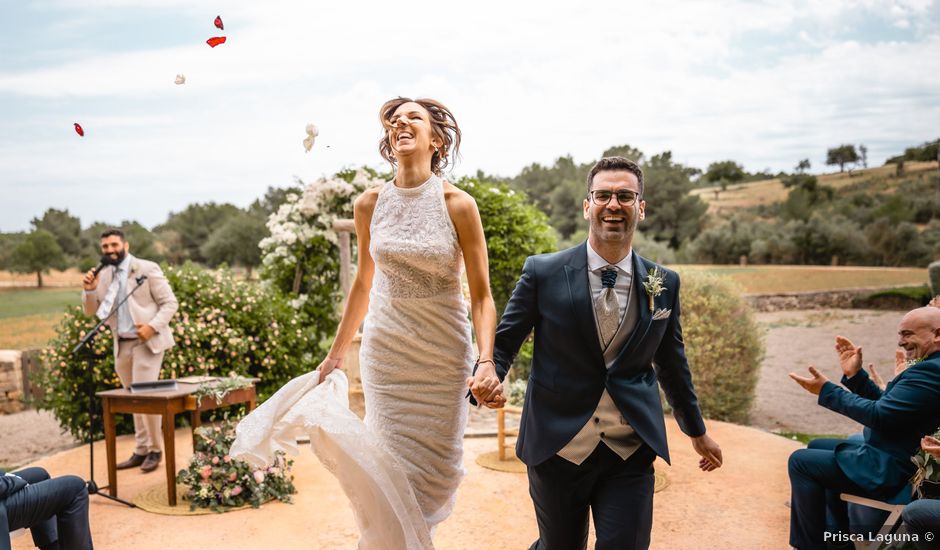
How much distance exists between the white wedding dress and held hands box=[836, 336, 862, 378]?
1949 mm

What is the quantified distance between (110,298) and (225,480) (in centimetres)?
202

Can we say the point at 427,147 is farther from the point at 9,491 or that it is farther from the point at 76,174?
the point at 76,174

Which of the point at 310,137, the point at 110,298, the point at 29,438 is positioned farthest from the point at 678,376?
the point at 29,438

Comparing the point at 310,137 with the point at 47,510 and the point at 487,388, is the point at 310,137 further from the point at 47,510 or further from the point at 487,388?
the point at 47,510

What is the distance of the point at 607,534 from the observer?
8.80 ft

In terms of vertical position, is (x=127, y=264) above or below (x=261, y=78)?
below

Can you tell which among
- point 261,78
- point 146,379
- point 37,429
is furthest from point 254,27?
point 37,429

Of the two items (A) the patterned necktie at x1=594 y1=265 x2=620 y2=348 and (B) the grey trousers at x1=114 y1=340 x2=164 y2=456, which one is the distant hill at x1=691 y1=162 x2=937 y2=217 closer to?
(B) the grey trousers at x1=114 y1=340 x2=164 y2=456

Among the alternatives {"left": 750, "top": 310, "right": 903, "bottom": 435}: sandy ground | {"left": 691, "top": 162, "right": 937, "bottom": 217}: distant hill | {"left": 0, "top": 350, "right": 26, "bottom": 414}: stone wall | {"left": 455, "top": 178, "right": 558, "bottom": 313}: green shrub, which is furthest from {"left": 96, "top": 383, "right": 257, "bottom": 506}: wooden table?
{"left": 691, "top": 162, "right": 937, "bottom": 217}: distant hill

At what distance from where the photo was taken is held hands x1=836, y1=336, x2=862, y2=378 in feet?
12.1

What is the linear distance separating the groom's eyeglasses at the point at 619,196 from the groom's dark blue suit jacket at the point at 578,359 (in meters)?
0.25

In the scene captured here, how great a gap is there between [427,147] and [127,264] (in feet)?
13.7

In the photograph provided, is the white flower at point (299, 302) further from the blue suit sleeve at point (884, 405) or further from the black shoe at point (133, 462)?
the blue suit sleeve at point (884, 405)

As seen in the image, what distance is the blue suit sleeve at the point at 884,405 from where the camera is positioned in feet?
11.4
